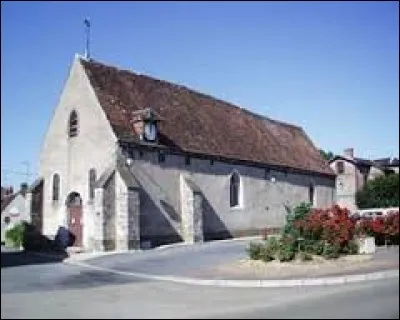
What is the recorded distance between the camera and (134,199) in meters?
27.2

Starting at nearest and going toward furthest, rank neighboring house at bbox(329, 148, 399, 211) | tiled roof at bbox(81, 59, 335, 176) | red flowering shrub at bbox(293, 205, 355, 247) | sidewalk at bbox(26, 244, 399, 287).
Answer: sidewalk at bbox(26, 244, 399, 287), red flowering shrub at bbox(293, 205, 355, 247), tiled roof at bbox(81, 59, 335, 176), neighboring house at bbox(329, 148, 399, 211)

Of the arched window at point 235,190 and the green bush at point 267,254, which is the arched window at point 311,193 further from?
the green bush at point 267,254

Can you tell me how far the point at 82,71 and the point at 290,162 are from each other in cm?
1801

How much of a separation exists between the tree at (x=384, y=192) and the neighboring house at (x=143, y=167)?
34.8 feet

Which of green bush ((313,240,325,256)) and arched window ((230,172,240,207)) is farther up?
arched window ((230,172,240,207))

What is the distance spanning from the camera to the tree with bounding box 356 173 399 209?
19.4 metres

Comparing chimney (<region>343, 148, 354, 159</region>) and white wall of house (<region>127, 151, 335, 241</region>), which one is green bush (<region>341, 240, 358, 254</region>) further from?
chimney (<region>343, 148, 354, 159</region>)

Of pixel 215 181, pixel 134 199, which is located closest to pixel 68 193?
pixel 134 199

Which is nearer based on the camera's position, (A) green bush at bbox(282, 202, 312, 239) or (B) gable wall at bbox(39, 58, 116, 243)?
(A) green bush at bbox(282, 202, 312, 239)

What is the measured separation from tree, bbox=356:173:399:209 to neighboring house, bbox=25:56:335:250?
10595mm

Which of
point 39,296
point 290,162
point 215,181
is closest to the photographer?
point 39,296

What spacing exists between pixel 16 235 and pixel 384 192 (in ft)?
66.8

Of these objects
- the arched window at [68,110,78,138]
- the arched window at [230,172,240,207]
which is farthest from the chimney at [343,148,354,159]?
the arched window at [68,110,78,138]

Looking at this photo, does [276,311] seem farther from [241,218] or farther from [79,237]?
[241,218]
